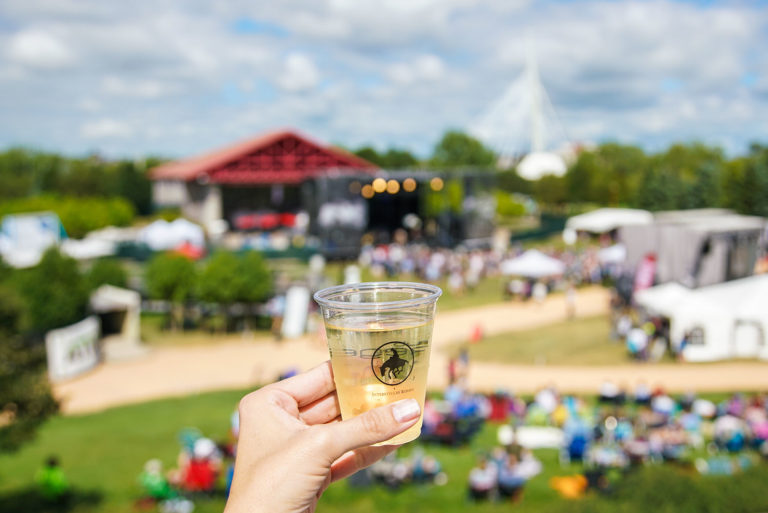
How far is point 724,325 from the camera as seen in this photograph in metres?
16.1

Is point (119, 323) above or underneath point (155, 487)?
above

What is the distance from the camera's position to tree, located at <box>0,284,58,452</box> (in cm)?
789

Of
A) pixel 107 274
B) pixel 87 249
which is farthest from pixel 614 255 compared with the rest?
pixel 87 249

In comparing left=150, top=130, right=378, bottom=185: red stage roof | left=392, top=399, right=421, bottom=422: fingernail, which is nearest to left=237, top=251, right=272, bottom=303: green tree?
left=392, top=399, right=421, bottom=422: fingernail

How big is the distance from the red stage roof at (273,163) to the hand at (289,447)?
40861mm

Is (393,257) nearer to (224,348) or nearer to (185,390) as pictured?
(224,348)

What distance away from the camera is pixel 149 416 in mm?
14008

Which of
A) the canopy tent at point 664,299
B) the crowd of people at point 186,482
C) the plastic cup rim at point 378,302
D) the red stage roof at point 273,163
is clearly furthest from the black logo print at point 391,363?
the red stage roof at point 273,163

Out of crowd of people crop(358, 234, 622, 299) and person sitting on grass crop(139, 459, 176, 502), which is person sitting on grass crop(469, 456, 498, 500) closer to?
person sitting on grass crop(139, 459, 176, 502)

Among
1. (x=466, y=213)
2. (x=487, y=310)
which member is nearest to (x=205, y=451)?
(x=487, y=310)

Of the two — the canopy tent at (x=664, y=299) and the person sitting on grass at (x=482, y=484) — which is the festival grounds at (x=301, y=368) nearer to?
the person sitting on grass at (x=482, y=484)

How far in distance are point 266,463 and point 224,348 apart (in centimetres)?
1814

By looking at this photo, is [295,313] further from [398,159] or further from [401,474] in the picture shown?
[398,159]

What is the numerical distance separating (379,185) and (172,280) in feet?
49.4
